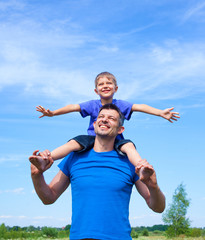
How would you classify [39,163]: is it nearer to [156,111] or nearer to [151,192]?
[151,192]

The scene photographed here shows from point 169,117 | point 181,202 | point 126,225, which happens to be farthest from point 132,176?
point 181,202

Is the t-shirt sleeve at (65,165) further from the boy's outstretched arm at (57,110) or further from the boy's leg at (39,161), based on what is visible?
the boy's outstretched arm at (57,110)

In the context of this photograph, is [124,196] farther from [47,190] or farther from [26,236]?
[26,236]

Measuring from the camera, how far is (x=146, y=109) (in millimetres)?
6367

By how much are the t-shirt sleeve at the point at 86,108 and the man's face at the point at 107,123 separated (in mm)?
1512

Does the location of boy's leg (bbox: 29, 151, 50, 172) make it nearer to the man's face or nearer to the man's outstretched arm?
the man's face

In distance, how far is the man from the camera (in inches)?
154

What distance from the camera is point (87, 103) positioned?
6297mm

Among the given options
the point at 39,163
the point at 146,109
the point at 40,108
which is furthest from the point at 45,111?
the point at 39,163

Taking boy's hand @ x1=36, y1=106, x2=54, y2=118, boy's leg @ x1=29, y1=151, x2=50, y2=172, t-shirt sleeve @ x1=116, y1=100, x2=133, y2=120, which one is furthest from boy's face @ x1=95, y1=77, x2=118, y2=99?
boy's leg @ x1=29, y1=151, x2=50, y2=172

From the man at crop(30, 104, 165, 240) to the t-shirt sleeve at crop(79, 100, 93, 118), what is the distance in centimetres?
147

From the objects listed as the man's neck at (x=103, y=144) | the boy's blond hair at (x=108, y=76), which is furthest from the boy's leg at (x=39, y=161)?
the boy's blond hair at (x=108, y=76)

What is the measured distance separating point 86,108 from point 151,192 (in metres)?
2.56

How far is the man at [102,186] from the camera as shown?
3.90 m
